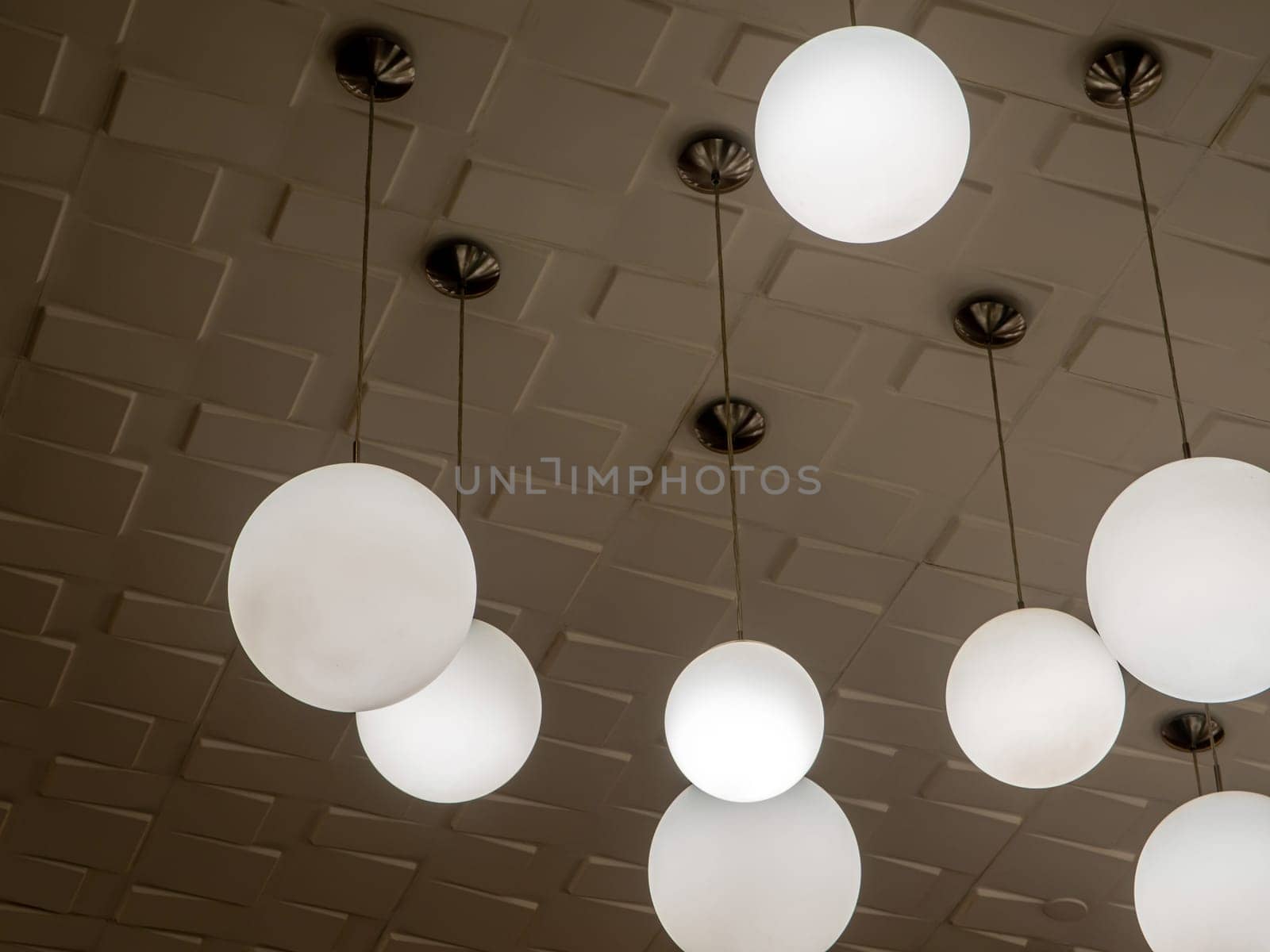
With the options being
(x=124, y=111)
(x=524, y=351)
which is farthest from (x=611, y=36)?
(x=124, y=111)

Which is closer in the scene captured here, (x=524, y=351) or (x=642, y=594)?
(x=524, y=351)

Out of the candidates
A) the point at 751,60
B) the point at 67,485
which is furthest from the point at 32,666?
the point at 751,60

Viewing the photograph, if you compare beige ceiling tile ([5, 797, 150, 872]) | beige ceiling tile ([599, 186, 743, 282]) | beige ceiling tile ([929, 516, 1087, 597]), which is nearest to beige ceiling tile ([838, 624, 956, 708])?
beige ceiling tile ([929, 516, 1087, 597])

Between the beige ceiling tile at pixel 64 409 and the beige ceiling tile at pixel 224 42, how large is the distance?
0.61m

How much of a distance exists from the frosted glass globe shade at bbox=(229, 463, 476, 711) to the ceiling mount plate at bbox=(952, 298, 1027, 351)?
4.31 feet

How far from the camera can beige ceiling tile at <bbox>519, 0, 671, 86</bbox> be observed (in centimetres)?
232

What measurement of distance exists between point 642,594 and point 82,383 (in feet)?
3.65

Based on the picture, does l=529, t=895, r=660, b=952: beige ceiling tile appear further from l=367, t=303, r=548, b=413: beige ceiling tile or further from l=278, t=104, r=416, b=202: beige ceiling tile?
l=278, t=104, r=416, b=202: beige ceiling tile

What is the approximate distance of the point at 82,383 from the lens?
8.76 ft

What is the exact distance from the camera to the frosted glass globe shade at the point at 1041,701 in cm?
184

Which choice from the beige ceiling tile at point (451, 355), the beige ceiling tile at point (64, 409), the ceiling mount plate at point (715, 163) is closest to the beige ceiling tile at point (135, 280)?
the beige ceiling tile at point (64, 409)

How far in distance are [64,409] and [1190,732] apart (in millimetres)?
2325

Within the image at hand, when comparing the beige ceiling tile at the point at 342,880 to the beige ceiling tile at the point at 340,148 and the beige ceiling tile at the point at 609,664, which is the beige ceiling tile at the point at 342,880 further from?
the beige ceiling tile at the point at 340,148

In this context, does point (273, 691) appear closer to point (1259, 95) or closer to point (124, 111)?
point (124, 111)
